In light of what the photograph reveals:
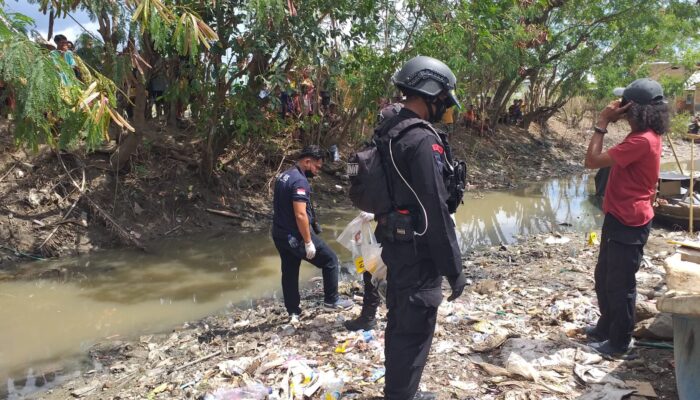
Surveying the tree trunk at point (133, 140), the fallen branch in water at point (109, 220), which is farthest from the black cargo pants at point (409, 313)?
the tree trunk at point (133, 140)

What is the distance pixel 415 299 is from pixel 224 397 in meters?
1.48

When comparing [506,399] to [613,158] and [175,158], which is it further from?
[175,158]

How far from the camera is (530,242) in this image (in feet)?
27.7

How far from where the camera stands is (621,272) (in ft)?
11.0

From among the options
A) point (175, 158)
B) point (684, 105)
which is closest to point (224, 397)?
point (175, 158)

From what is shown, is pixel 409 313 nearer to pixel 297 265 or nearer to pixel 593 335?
pixel 593 335

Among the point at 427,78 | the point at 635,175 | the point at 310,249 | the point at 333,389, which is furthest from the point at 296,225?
the point at 635,175

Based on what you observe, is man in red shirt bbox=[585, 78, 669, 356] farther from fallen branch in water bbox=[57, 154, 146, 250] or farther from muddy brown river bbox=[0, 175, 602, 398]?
fallen branch in water bbox=[57, 154, 146, 250]

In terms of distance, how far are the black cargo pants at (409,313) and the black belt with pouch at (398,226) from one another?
4cm

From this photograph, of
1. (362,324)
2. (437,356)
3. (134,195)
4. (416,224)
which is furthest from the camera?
(134,195)

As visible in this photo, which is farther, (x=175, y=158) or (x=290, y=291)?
(x=175, y=158)

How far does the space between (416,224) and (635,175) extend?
5.53ft

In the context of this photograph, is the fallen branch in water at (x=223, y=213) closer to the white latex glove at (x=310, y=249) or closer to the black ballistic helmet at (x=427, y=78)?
the white latex glove at (x=310, y=249)

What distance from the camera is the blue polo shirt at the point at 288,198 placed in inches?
177
